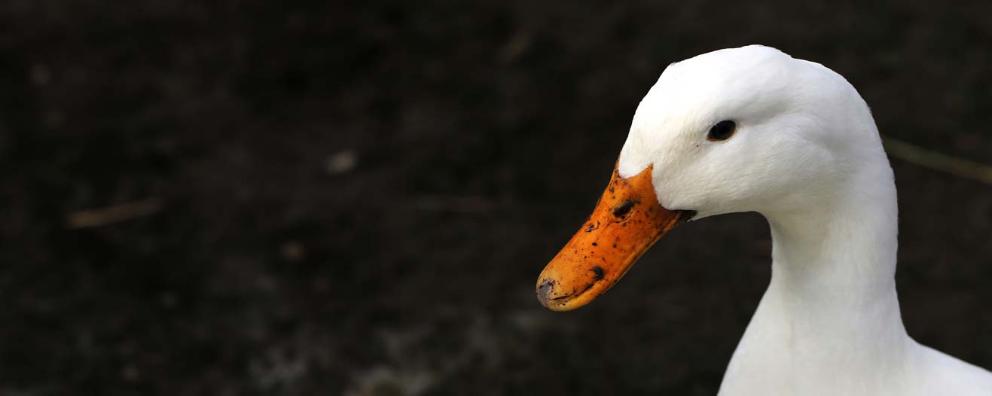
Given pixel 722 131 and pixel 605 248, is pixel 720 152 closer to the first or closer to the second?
pixel 722 131

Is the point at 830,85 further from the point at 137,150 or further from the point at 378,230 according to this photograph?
the point at 137,150

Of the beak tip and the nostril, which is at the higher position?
the nostril

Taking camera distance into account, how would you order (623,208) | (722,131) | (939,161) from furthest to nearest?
1. (939,161)
2. (623,208)
3. (722,131)

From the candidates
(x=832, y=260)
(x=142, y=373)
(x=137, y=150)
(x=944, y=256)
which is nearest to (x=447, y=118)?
(x=137, y=150)

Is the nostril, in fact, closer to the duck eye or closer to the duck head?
→ the duck head

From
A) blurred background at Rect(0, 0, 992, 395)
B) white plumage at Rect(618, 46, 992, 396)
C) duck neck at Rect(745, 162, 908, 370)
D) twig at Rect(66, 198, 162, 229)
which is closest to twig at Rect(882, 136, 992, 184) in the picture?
blurred background at Rect(0, 0, 992, 395)

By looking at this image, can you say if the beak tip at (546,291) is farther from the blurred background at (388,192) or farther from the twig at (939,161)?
the twig at (939,161)

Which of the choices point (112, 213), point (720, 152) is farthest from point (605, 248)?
point (112, 213)
